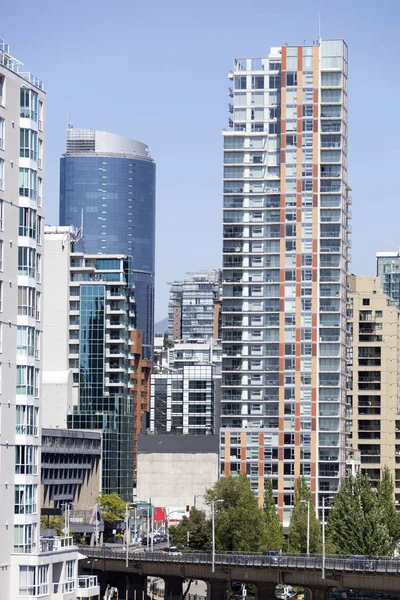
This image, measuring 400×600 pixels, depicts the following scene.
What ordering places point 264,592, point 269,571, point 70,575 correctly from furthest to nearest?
point 264,592 < point 269,571 < point 70,575

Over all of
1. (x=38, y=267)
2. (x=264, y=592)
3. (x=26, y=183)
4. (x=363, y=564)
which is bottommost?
(x=264, y=592)

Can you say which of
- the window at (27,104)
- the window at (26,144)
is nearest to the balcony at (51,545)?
the window at (26,144)

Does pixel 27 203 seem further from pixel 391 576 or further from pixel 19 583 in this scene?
pixel 391 576

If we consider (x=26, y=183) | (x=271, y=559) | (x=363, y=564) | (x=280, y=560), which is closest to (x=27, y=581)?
(x=26, y=183)

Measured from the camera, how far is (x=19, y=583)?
130 m

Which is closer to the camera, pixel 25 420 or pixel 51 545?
pixel 25 420

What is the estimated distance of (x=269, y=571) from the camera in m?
184

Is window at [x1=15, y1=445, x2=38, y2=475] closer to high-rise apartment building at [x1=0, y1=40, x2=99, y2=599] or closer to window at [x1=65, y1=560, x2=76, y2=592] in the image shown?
high-rise apartment building at [x1=0, y1=40, x2=99, y2=599]

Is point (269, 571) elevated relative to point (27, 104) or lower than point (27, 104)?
lower

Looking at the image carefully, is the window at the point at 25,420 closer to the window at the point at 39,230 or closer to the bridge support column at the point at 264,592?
the window at the point at 39,230

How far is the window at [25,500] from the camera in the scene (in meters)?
132

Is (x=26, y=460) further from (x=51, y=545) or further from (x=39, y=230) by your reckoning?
(x=39, y=230)

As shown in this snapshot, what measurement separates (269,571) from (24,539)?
57.6m

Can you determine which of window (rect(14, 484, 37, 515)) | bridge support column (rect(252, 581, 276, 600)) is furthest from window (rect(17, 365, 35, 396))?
bridge support column (rect(252, 581, 276, 600))
